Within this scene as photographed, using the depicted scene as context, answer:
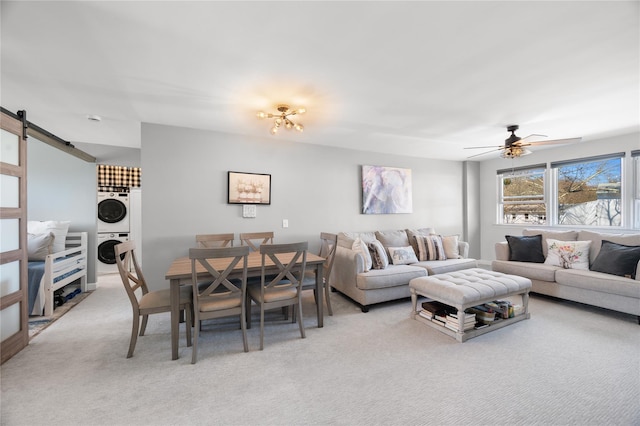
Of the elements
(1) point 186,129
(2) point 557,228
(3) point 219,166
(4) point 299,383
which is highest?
(1) point 186,129

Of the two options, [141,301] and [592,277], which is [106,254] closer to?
[141,301]

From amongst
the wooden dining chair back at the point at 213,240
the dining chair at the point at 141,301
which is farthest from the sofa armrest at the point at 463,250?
the dining chair at the point at 141,301

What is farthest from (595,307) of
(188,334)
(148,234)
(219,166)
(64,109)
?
(64,109)

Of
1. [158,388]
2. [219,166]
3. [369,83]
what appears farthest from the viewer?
[219,166]

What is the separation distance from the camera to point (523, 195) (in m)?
5.37

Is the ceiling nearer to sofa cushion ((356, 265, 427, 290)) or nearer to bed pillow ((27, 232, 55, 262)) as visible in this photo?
bed pillow ((27, 232, 55, 262))

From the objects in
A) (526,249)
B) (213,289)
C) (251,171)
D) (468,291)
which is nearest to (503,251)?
(526,249)

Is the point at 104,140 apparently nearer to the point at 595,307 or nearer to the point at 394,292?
the point at 394,292

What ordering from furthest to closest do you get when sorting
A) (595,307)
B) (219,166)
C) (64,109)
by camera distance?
1. (219,166)
2. (595,307)
3. (64,109)

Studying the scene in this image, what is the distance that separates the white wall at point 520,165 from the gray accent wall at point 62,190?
7717 mm

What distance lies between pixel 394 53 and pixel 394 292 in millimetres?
2791

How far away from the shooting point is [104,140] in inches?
165

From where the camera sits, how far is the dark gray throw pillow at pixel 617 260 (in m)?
3.06

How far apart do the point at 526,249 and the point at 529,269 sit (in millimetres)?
457
